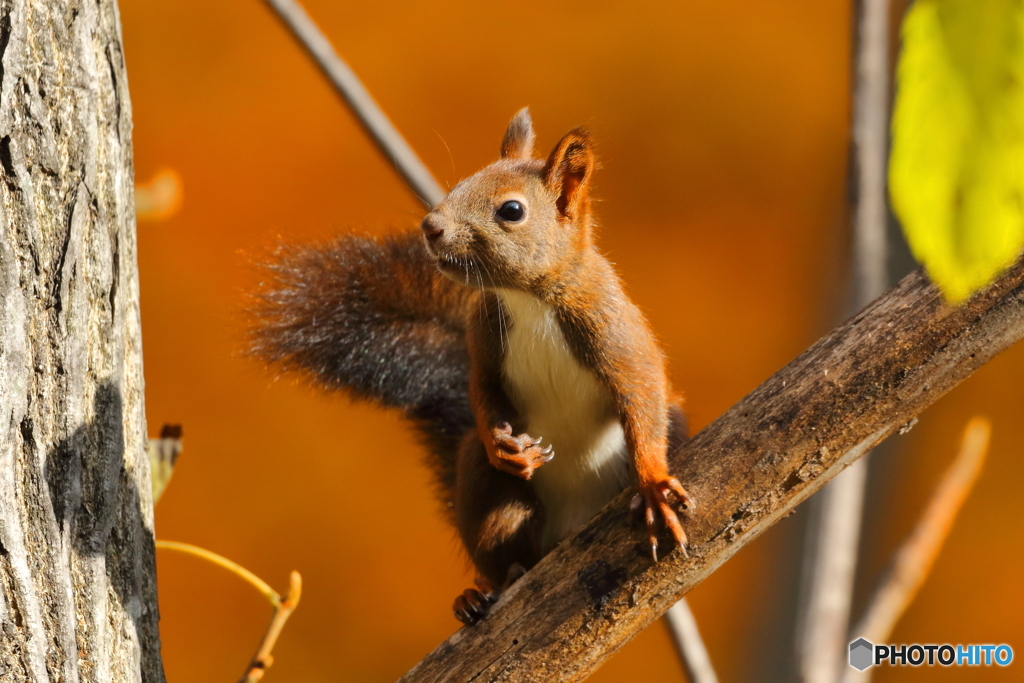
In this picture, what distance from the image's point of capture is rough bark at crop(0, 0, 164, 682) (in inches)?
33.7

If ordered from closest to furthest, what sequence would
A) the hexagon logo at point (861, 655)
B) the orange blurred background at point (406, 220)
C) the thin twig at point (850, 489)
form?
1. the thin twig at point (850, 489)
2. the hexagon logo at point (861, 655)
3. the orange blurred background at point (406, 220)

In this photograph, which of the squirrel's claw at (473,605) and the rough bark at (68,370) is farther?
the squirrel's claw at (473,605)

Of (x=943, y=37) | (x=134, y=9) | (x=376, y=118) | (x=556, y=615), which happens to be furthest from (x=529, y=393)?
(x=134, y=9)

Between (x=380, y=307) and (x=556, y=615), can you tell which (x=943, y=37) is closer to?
(x=556, y=615)

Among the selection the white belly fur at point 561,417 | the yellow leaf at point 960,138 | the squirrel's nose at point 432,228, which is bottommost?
the yellow leaf at point 960,138

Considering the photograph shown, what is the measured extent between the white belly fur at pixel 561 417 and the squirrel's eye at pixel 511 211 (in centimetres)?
10

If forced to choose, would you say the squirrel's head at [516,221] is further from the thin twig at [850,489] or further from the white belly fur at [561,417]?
the thin twig at [850,489]

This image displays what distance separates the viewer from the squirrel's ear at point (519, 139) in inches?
48.0

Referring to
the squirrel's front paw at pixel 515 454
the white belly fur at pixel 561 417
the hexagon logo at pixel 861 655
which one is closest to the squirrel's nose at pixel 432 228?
the white belly fur at pixel 561 417

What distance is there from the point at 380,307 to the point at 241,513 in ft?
4.99

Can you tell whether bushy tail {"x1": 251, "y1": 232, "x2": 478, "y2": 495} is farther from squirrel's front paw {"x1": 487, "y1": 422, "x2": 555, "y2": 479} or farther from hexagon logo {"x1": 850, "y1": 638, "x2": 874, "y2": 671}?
hexagon logo {"x1": 850, "y1": 638, "x2": 874, "y2": 671}

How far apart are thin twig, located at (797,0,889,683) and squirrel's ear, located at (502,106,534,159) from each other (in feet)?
1.36

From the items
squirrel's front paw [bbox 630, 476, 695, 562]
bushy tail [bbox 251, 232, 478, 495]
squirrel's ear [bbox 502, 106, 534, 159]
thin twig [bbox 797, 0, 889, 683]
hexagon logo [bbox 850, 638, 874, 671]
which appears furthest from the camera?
hexagon logo [bbox 850, 638, 874, 671]

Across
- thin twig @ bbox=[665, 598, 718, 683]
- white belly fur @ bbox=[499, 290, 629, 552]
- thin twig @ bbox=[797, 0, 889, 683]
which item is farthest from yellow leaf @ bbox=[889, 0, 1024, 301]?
thin twig @ bbox=[665, 598, 718, 683]
